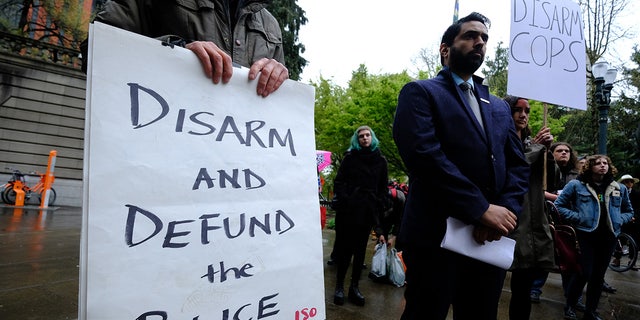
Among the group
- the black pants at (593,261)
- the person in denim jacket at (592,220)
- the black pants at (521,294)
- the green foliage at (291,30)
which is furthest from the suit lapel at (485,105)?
Result: the green foliage at (291,30)

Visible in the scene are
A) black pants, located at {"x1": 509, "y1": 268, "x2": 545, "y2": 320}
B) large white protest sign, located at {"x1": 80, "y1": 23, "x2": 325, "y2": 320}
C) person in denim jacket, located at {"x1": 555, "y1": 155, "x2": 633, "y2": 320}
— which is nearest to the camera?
large white protest sign, located at {"x1": 80, "y1": 23, "x2": 325, "y2": 320}

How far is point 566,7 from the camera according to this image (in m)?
2.92

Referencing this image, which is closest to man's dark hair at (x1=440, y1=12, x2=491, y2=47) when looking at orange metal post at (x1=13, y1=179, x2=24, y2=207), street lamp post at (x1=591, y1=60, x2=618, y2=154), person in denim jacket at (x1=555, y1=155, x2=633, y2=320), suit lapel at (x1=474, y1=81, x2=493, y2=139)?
suit lapel at (x1=474, y1=81, x2=493, y2=139)

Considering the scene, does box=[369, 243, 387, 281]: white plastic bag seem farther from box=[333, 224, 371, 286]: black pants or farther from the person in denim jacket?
the person in denim jacket

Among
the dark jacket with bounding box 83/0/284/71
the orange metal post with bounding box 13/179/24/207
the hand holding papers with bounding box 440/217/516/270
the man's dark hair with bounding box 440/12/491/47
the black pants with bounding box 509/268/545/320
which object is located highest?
the man's dark hair with bounding box 440/12/491/47

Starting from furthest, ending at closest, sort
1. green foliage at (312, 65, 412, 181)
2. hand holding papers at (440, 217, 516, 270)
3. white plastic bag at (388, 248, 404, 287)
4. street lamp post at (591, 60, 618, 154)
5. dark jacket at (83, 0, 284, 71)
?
green foliage at (312, 65, 412, 181)
street lamp post at (591, 60, 618, 154)
white plastic bag at (388, 248, 404, 287)
hand holding papers at (440, 217, 516, 270)
dark jacket at (83, 0, 284, 71)

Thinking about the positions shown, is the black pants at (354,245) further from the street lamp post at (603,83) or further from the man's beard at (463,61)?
the street lamp post at (603,83)

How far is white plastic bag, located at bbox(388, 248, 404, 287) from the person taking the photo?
Answer: 4273 millimetres

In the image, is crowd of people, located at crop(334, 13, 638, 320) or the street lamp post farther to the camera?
the street lamp post

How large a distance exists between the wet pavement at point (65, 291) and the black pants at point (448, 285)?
1.62m

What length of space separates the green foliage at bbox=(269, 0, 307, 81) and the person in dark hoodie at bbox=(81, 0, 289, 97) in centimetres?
1716

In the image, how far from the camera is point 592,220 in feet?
12.0

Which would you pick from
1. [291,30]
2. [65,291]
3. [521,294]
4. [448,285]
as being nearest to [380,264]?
[521,294]

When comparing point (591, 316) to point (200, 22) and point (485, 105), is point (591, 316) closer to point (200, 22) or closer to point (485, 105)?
point (485, 105)
